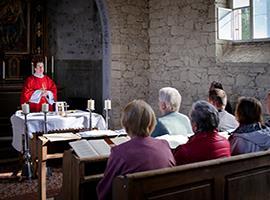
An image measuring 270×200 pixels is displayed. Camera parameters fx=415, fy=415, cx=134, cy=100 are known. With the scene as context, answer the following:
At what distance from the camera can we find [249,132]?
303 cm

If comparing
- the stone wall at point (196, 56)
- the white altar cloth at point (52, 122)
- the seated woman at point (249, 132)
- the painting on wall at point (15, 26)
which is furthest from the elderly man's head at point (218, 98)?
the painting on wall at point (15, 26)

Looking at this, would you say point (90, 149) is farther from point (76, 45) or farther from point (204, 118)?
point (76, 45)

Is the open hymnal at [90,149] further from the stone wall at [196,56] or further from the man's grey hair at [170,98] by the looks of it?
the stone wall at [196,56]

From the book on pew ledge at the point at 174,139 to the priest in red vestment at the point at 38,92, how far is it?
324 centimetres

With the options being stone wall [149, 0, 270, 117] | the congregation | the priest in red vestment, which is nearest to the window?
stone wall [149, 0, 270, 117]

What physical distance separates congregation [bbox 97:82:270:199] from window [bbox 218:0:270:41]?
3.53 metres

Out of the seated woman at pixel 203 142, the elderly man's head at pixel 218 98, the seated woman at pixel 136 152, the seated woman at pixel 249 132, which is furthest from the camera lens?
the elderly man's head at pixel 218 98

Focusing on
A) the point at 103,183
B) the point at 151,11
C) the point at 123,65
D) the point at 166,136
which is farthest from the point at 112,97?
the point at 103,183

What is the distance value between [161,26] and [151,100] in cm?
144

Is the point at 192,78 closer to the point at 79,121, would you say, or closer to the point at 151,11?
the point at 151,11

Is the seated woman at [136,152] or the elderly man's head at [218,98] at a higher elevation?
the elderly man's head at [218,98]

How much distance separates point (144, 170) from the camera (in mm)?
2352

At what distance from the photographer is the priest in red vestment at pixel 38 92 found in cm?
624

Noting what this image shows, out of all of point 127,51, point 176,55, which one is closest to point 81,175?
point 176,55
